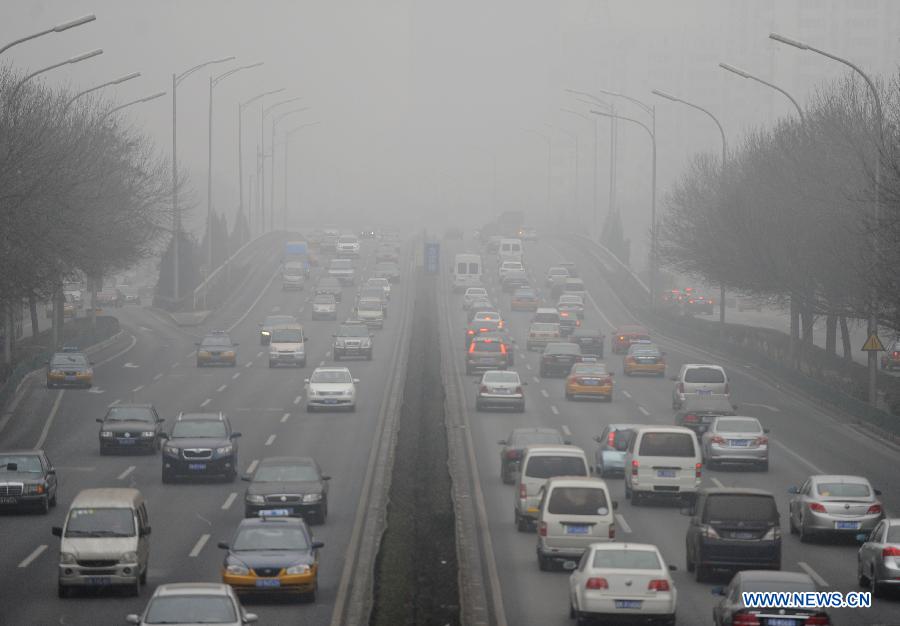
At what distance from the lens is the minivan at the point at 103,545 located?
82.3ft

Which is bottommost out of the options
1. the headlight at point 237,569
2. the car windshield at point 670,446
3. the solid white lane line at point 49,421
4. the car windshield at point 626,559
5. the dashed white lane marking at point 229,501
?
the solid white lane line at point 49,421

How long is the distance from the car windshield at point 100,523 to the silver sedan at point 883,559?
38.6ft

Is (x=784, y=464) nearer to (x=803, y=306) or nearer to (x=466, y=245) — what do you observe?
(x=803, y=306)

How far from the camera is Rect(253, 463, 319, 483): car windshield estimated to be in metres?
32.4

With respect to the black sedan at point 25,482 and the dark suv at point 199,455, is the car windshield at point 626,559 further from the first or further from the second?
the dark suv at point 199,455

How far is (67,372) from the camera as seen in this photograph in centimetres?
6000

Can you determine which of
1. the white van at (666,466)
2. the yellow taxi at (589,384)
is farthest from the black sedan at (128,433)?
the yellow taxi at (589,384)

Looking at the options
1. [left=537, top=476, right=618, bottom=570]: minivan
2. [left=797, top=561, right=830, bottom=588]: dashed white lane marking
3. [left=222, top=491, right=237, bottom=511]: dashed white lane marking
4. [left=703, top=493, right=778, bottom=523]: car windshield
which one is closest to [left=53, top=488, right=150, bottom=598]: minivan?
[left=537, top=476, right=618, bottom=570]: minivan

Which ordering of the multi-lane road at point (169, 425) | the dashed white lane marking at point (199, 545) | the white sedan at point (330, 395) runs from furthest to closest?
the white sedan at point (330, 395), the dashed white lane marking at point (199, 545), the multi-lane road at point (169, 425)

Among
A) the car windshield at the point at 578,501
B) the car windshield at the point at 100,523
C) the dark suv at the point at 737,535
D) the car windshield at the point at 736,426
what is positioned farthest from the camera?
the car windshield at the point at 736,426

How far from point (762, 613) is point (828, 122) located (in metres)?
51.6

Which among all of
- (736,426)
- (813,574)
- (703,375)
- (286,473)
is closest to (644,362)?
(703,375)

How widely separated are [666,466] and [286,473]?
846 centimetres

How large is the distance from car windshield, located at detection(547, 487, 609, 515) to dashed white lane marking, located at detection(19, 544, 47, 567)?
9.41 meters
